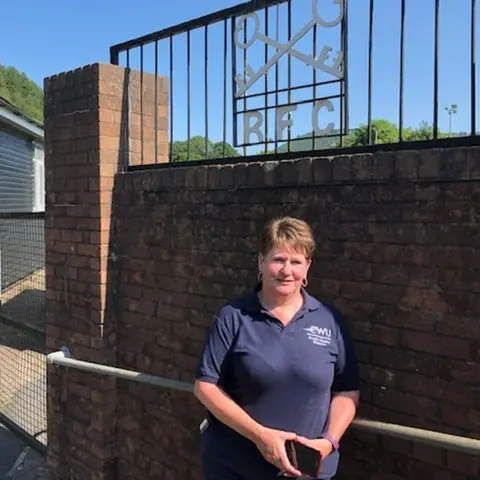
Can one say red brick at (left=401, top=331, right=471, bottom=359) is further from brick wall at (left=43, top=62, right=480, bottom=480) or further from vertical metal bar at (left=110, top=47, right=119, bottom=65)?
vertical metal bar at (left=110, top=47, right=119, bottom=65)

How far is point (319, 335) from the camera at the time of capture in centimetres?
218

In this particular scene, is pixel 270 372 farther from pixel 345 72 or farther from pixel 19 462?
pixel 19 462

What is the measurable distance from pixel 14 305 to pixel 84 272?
2.69 m

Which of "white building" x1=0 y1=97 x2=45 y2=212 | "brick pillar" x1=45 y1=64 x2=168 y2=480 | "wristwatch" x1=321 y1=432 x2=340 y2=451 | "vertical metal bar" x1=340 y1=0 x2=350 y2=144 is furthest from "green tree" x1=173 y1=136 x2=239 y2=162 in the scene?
"white building" x1=0 y1=97 x2=45 y2=212

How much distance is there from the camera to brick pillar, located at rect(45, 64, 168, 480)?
12.0ft

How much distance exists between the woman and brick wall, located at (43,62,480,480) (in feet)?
1.06

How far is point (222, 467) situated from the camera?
7.28ft

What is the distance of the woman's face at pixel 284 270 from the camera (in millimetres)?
2168

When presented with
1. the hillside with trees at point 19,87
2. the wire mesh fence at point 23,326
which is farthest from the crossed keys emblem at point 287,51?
the hillside with trees at point 19,87

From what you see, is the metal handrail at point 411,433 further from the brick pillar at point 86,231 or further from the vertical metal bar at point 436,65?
the vertical metal bar at point 436,65

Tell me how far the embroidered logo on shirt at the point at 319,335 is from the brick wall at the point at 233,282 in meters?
0.39

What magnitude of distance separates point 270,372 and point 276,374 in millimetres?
23

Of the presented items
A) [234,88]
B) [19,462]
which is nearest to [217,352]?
[234,88]

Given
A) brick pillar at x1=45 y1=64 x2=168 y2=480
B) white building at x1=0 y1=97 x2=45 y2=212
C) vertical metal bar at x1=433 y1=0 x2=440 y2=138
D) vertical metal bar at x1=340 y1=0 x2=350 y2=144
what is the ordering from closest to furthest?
vertical metal bar at x1=433 y1=0 x2=440 y2=138 → vertical metal bar at x1=340 y1=0 x2=350 y2=144 → brick pillar at x1=45 y1=64 x2=168 y2=480 → white building at x1=0 y1=97 x2=45 y2=212
